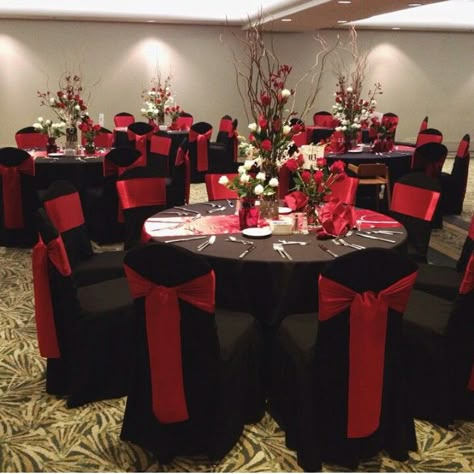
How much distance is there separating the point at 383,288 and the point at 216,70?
11007 millimetres

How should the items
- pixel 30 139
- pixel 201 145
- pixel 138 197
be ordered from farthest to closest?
pixel 201 145
pixel 30 139
pixel 138 197

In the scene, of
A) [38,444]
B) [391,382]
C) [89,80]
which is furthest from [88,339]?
[89,80]

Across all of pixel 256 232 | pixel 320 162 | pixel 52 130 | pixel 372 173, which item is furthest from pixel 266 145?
pixel 52 130

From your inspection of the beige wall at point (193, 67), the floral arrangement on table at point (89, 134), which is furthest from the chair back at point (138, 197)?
the beige wall at point (193, 67)

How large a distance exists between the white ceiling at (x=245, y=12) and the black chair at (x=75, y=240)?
6168 mm

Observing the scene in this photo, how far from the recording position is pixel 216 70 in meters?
12.6

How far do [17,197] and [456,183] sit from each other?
4.99m

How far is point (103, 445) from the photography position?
2762mm

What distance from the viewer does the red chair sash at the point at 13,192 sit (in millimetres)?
5684

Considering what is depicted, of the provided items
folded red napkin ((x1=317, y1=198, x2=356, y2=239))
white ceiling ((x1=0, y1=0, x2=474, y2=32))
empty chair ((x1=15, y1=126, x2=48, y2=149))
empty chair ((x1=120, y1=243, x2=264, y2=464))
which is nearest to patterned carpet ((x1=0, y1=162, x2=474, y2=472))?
empty chair ((x1=120, y1=243, x2=264, y2=464))

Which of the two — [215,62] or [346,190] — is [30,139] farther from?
[215,62]

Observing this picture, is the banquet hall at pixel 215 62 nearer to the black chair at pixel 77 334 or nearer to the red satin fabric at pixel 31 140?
the red satin fabric at pixel 31 140

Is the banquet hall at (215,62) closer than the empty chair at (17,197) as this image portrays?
No

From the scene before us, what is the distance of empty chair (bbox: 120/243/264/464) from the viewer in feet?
7.75
